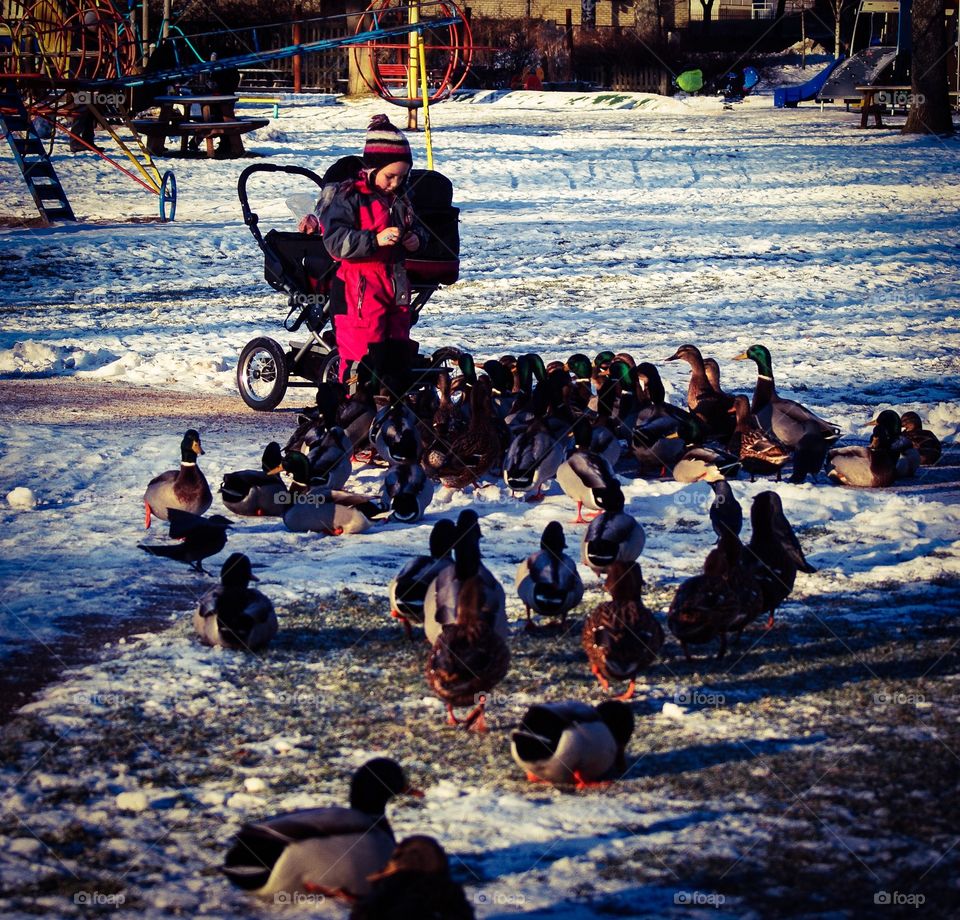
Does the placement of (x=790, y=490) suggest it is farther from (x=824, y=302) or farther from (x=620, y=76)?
(x=620, y=76)

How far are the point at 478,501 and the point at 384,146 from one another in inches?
93.0

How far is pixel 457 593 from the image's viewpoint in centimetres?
514

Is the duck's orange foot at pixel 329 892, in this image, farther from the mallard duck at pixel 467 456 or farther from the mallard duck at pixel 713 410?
the mallard duck at pixel 713 410

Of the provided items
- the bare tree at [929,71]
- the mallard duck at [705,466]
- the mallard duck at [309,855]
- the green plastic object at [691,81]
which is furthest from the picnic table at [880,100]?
the mallard duck at [309,855]

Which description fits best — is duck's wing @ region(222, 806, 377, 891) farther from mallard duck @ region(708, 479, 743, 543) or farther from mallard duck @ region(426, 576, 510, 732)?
mallard duck @ region(708, 479, 743, 543)

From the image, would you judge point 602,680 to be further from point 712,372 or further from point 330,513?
point 712,372

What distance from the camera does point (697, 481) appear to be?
8070mm

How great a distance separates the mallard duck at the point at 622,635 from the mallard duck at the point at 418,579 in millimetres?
671

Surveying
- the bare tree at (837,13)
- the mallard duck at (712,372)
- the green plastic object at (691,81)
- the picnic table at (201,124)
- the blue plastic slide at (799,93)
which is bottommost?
the mallard duck at (712,372)

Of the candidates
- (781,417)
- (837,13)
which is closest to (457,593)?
(781,417)

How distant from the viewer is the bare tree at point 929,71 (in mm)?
25172

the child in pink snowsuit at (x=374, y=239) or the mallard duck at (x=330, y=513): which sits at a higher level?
the child in pink snowsuit at (x=374, y=239)

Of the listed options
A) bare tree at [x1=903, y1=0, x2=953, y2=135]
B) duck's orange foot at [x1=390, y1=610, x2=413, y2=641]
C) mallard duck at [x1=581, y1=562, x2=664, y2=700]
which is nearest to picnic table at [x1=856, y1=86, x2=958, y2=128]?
bare tree at [x1=903, y1=0, x2=953, y2=135]

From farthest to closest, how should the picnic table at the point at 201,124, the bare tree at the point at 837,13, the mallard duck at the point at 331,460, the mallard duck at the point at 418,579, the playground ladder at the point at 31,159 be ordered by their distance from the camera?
the bare tree at the point at 837,13, the picnic table at the point at 201,124, the playground ladder at the point at 31,159, the mallard duck at the point at 331,460, the mallard duck at the point at 418,579
